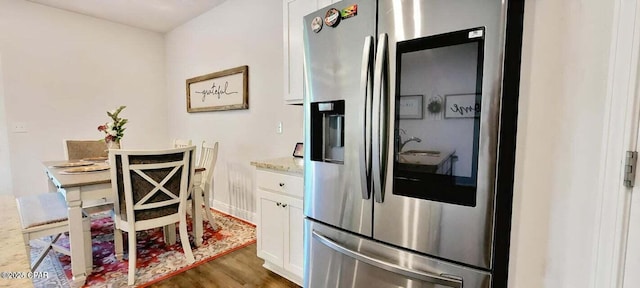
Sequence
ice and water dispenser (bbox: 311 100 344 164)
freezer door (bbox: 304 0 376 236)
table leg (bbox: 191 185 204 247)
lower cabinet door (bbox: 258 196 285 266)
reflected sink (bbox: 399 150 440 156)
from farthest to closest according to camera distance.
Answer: table leg (bbox: 191 185 204 247) < lower cabinet door (bbox: 258 196 285 266) < ice and water dispenser (bbox: 311 100 344 164) < freezer door (bbox: 304 0 376 236) < reflected sink (bbox: 399 150 440 156)

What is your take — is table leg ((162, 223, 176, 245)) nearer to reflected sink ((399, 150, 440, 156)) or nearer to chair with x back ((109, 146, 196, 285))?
chair with x back ((109, 146, 196, 285))

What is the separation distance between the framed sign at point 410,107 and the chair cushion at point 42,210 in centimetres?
233

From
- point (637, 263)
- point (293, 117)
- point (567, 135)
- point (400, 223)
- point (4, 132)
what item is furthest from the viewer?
point (4, 132)

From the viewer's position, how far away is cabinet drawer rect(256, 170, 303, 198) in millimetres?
1761

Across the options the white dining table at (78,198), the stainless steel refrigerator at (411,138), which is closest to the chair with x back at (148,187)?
the white dining table at (78,198)

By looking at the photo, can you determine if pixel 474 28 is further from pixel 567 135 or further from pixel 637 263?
pixel 637 263

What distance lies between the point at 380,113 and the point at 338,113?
0.32 metres

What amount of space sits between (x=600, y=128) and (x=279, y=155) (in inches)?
90.4

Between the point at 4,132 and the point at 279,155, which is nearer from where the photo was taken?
the point at 279,155

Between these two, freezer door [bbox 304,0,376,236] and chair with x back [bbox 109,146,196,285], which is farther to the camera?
chair with x back [bbox 109,146,196,285]

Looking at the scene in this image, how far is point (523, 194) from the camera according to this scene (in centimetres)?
94

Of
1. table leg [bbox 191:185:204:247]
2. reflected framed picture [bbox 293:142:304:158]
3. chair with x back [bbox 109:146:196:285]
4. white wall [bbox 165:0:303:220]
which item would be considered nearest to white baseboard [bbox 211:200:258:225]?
white wall [bbox 165:0:303:220]

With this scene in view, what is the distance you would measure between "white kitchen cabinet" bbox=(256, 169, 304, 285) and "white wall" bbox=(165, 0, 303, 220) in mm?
732

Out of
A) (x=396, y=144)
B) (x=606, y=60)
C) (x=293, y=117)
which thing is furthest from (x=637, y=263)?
(x=293, y=117)
